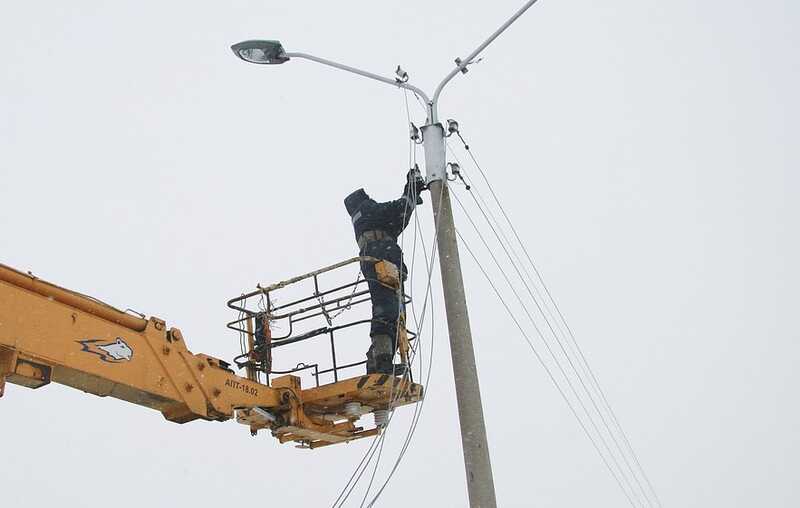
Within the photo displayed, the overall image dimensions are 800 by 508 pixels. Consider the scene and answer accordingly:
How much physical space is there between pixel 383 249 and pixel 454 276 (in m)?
3.01

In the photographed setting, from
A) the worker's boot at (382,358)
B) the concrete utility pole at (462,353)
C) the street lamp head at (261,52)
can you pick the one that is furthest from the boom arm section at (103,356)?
the street lamp head at (261,52)

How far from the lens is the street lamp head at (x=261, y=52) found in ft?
30.5

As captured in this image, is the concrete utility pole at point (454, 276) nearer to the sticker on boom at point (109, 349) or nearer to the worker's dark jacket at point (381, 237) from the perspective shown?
the worker's dark jacket at point (381, 237)

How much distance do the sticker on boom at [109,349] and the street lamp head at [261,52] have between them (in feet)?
11.4

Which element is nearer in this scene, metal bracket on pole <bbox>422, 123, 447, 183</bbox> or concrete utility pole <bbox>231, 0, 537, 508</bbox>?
concrete utility pole <bbox>231, 0, 537, 508</bbox>

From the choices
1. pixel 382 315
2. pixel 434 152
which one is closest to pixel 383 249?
pixel 382 315

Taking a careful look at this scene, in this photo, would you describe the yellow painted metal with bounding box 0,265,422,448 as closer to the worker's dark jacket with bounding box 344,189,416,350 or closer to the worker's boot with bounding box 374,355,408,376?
the worker's boot with bounding box 374,355,408,376

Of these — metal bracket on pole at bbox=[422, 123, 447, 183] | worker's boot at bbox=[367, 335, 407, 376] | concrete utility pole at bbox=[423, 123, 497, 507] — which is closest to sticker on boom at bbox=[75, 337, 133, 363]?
concrete utility pole at bbox=[423, 123, 497, 507]

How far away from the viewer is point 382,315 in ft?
34.3

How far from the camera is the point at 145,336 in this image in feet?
25.3

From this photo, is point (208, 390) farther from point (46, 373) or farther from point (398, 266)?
point (398, 266)

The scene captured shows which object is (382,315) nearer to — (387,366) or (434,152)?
(387,366)

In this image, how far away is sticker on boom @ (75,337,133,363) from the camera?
278 inches

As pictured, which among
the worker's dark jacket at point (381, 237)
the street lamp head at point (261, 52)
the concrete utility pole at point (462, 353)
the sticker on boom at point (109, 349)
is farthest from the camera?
the worker's dark jacket at point (381, 237)
